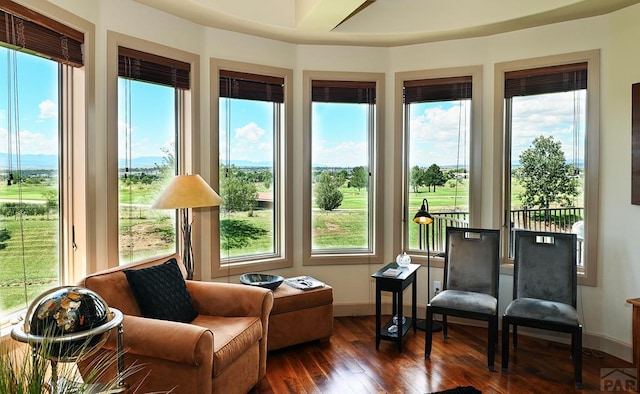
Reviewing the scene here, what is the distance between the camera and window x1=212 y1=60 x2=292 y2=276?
3900mm

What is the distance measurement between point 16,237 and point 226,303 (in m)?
1.36

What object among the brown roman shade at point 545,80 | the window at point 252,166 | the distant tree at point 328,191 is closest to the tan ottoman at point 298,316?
the window at point 252,166

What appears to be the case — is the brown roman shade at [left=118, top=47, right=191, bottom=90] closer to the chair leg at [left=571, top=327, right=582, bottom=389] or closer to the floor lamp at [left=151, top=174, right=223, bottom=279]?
the floor lamp at [left=151, top=174, right=223, bottom=279]

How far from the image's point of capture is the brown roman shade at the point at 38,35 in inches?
92.2

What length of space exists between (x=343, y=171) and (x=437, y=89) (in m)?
1.26

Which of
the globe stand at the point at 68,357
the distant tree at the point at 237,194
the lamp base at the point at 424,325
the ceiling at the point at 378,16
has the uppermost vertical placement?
the ceiling at the point at 378,16

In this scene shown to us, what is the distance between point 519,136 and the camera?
3922 millimetres

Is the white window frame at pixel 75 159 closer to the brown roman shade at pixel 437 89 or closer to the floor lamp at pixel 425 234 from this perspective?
the floor lamp at pixel 425 234

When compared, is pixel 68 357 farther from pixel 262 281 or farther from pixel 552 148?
pixel 552 148

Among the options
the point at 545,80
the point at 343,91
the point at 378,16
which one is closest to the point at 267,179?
the point at 343,91

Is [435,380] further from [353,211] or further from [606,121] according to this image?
[606,121]

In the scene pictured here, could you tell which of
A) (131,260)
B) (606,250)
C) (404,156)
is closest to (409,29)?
(404,156)

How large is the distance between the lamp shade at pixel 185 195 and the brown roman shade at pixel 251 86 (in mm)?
1137

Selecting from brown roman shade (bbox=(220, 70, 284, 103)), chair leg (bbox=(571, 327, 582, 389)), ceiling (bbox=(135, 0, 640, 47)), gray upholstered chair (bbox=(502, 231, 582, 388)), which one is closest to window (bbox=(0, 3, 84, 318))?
ceiling (bbox=(135, 0, 640, 47))
